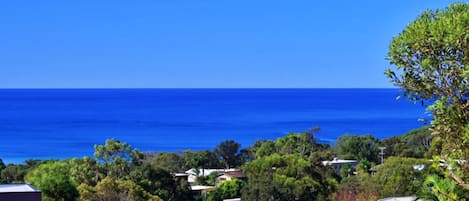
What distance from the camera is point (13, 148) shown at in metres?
59.8

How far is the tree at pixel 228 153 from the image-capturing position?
124ft

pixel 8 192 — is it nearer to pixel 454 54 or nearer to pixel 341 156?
pixel 454 54

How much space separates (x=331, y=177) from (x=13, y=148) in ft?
143

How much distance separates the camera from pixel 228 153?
38.3 m

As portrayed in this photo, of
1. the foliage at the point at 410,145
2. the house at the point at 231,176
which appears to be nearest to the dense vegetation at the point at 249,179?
the house at the point at 231,176

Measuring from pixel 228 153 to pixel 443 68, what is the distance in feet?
112

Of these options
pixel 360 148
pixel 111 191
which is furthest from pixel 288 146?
pixel 111 191

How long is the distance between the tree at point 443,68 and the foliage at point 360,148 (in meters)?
30.4

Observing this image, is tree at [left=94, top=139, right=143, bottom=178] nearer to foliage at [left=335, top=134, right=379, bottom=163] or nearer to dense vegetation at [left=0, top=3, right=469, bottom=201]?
dense vegetation at [left=0, top=3, right=469, bottom=201]

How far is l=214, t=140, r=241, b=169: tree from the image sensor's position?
124 feet

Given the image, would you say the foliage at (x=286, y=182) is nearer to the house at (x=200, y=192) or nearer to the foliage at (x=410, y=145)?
the house at (x=200, y=192)

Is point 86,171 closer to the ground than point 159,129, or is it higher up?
closer to the ground

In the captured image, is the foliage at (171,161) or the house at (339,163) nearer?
the house at (339,163)

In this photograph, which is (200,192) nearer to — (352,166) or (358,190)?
(358,190)
